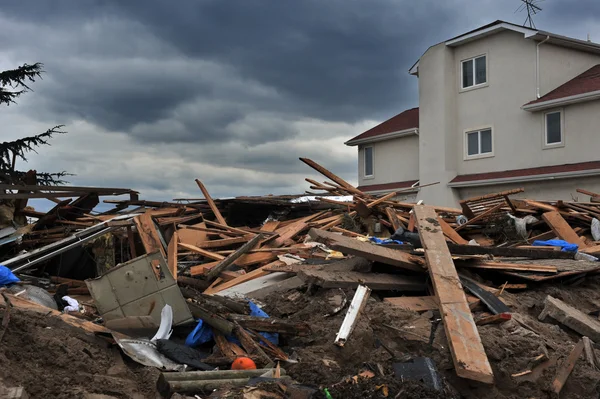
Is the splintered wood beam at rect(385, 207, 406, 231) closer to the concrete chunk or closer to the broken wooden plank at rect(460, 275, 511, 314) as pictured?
the broken wooden plank at rect(460, 275, 511, 314)

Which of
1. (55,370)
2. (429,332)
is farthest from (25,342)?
(429,332)

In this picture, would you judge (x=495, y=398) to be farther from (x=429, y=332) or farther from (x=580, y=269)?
(x=580, y=269)

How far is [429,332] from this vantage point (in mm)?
5461

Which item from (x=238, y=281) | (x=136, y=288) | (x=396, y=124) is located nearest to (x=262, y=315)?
(x=136, y=288)

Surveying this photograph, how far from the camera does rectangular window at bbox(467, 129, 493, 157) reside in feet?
65.1

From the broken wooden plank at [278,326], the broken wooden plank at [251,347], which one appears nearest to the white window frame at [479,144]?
the broken wooden plank at [278,326]

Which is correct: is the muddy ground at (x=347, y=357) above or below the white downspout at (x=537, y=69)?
below

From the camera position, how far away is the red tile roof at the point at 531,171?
1678cm

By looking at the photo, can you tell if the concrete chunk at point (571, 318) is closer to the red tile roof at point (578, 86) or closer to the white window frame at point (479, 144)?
the red tile roof at point (578, 86)

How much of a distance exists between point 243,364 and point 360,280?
84.4 inches

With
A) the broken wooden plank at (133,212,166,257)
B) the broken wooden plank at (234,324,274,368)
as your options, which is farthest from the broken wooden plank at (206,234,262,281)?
the broken wooden plank at (234,324,274,368)

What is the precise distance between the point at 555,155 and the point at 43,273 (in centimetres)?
1591

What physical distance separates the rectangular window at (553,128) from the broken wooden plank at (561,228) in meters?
8.31

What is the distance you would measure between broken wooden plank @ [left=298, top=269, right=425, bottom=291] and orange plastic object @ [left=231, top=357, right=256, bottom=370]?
69.1 inches
